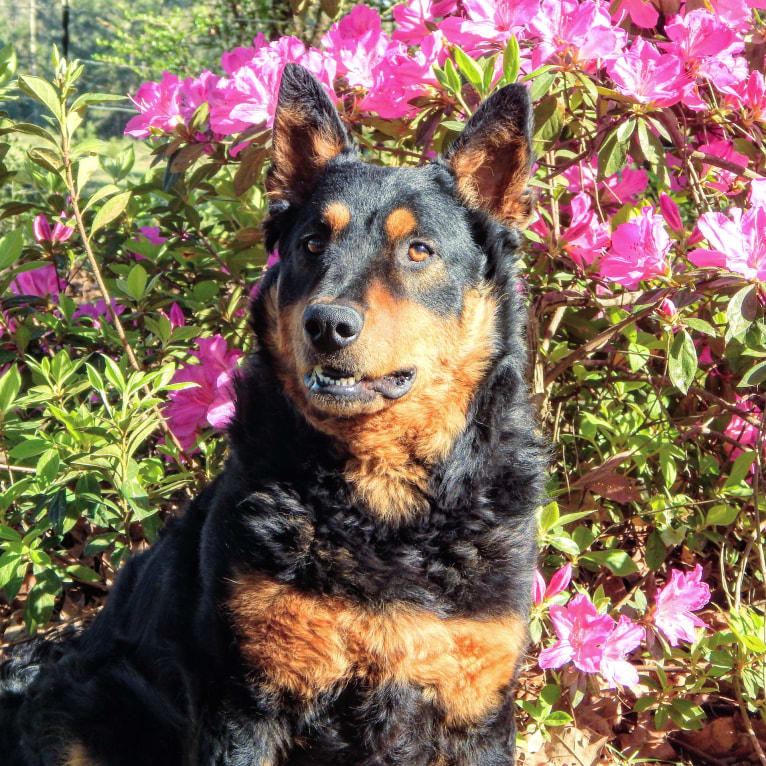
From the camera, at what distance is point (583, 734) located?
3697 mm

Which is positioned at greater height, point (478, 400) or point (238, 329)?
point (478, 400)

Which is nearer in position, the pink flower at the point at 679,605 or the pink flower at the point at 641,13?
the pink flower at the point at 679,605

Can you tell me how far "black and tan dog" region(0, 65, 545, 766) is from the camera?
263 centimetres

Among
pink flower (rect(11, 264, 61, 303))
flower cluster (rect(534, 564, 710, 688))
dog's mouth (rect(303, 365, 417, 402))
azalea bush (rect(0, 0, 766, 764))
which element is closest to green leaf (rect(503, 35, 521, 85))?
azalea bush (rect(0, 0, 766, 764))

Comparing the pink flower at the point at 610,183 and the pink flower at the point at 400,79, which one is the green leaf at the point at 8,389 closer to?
the pink flower at the point at 400,79

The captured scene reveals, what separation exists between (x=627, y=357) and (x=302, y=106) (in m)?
1.85

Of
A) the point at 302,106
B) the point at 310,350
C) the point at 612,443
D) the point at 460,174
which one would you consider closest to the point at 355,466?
the point at 310,350

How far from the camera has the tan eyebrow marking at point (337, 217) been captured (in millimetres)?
3035

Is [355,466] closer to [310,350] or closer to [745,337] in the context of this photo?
[310,350]

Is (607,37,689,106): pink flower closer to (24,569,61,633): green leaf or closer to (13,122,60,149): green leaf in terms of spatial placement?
(13,122,60,149): green leaf

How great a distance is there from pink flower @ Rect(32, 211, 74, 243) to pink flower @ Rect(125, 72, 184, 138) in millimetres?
802

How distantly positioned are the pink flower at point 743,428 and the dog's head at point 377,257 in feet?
4.83

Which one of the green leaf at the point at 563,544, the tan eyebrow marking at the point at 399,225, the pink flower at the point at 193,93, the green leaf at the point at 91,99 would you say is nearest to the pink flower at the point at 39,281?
the green leaf at the point at 91,99

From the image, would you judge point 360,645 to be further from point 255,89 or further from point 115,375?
point 255,89
